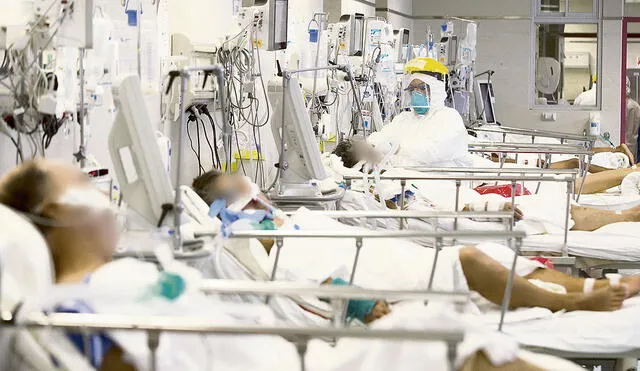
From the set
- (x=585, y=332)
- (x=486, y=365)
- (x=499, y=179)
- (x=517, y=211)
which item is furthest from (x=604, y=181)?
(x=486, y=365)

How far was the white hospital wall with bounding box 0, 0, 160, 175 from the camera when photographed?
3586 millimetres

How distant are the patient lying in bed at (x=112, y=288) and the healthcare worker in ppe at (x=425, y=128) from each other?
14.2ft

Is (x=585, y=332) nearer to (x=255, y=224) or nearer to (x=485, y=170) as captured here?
(x=255, y=224)

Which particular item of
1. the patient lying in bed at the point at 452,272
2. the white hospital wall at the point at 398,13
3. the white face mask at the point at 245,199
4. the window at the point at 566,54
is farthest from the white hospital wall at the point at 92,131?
the window at the point at 566,54

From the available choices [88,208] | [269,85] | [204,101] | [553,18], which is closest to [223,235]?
[88,208]

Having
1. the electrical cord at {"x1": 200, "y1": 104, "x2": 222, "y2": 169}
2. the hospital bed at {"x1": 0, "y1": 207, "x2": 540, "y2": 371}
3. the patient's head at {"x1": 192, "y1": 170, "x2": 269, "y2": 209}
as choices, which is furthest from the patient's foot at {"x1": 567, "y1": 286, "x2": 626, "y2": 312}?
the electrical cord at {"x1": 200, "y1": 104, "x2": 222, "y2": 169}

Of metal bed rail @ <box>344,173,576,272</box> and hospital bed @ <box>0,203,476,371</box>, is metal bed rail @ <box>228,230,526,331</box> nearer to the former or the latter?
hospital bed @ <box>0,203,476,371</box>

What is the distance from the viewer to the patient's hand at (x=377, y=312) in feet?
10.7

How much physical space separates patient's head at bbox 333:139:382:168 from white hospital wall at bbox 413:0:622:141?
7183mm

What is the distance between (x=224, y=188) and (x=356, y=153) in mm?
2281

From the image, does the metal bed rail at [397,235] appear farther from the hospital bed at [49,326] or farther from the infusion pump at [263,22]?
the infusion pump at [263,22]

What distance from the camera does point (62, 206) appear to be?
235 cm

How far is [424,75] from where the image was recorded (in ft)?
24.6

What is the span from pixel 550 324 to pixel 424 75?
4.21m
